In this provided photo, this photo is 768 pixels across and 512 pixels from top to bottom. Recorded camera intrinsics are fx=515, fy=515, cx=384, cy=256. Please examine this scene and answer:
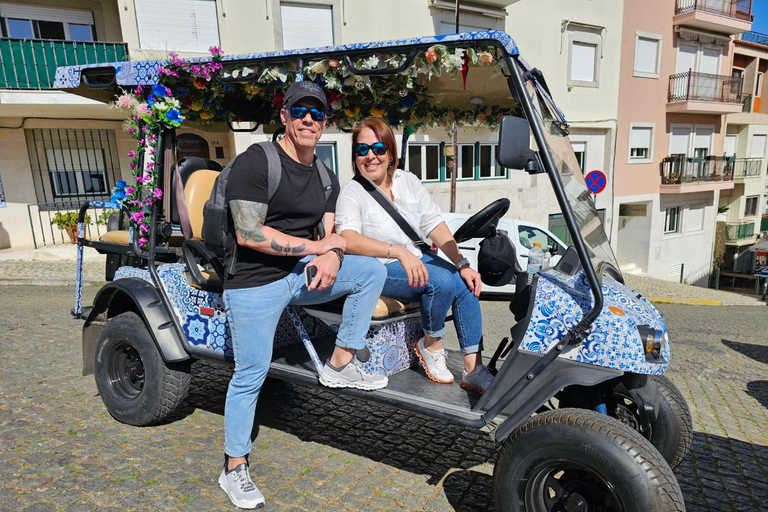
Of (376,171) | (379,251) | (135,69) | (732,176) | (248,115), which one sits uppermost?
(135,69)

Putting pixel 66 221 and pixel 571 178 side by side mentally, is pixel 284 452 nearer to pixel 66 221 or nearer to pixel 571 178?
pixel 571 178

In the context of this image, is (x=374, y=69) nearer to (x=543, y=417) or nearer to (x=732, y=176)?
(x=543, y=417)

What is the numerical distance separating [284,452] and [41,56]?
11978 millimetres

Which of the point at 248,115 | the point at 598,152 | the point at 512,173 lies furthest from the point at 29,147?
the point at 598,152

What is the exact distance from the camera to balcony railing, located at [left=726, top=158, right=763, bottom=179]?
25.4 meters

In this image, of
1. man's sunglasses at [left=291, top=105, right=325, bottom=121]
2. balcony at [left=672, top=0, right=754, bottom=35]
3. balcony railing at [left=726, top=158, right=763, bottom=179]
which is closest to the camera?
man's sunglasses at [left=291, top=105, right=325, bottom=121]

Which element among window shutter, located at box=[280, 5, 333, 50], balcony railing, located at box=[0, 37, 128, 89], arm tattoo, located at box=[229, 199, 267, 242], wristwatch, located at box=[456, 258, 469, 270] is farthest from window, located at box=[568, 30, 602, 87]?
arm tattoo, located at box=[229, 199, 267, 242]

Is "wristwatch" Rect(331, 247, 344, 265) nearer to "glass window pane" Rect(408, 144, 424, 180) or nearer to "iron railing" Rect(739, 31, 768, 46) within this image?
"glass window pane" Rect(408, 144, 424, 180)

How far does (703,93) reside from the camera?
2159 cm

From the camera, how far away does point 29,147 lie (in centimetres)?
1248

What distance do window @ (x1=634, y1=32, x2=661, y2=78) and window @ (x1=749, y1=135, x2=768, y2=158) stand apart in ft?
30.1

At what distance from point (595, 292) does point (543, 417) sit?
0.65m

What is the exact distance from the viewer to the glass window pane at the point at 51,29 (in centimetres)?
1235

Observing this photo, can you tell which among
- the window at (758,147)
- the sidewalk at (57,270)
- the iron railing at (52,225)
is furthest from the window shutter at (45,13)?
the window at (758,147)
